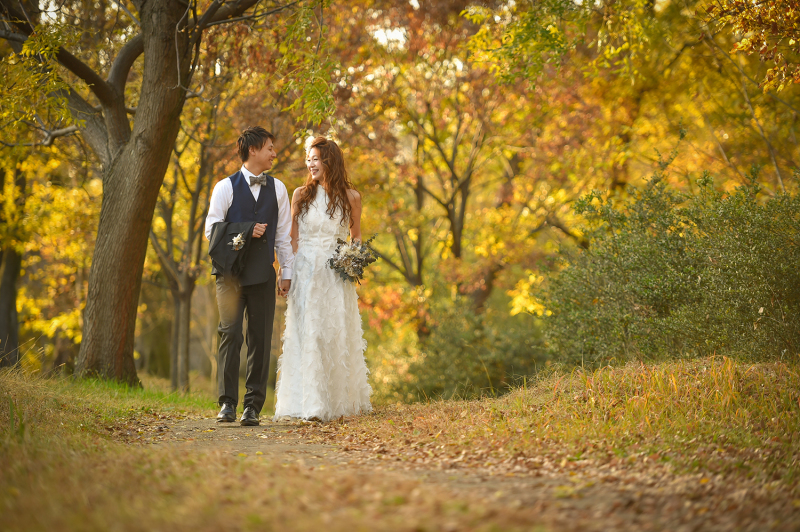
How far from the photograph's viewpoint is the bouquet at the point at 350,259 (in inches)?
228

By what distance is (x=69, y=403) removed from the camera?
5.38 m

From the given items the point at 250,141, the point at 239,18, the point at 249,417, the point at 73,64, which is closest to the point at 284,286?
the point at 249,417

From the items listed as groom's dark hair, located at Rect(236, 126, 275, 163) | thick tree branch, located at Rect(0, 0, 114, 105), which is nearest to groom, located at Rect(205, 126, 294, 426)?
groom's dark hair, located at Rect(236, 126, 275, 163)

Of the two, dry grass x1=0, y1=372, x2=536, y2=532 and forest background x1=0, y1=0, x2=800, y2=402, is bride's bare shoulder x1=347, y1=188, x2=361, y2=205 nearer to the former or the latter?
forest background x1=0, y1=0, x2=800, y2=402

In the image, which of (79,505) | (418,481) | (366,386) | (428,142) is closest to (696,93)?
(428,142)

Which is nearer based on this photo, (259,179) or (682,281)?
(259,179)

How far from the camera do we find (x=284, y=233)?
5688 millimetres

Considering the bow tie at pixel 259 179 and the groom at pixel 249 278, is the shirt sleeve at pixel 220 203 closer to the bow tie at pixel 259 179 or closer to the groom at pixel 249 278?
the groom at pixel 249 278

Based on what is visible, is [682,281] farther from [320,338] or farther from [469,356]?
[469,356]

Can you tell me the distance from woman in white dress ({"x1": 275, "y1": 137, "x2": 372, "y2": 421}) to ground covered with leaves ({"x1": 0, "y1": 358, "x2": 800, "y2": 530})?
0.34m

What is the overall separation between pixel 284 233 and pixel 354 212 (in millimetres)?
763

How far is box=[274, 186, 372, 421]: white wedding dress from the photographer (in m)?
5.56

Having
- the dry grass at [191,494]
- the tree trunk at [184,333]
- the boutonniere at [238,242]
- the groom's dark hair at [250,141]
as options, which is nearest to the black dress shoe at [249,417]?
the dry grass at [191,494]

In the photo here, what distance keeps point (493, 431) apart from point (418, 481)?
1452 millimetres
